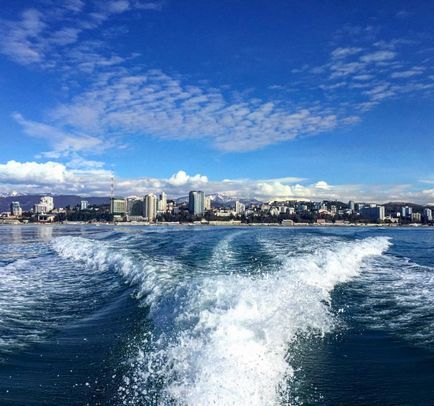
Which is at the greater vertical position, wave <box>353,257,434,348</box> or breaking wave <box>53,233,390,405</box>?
breaking wave <box>53,233,390,405</box>

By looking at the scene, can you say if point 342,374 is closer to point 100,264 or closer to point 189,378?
point 189,378

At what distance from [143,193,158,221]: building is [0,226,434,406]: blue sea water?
155m

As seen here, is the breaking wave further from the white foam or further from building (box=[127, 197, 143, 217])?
building (box=[127, 197, 143, 217])

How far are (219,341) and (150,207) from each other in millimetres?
168079

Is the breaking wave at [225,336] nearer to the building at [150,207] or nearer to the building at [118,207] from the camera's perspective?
the building at [150,207]

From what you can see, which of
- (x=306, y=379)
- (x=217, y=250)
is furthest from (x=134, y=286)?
(x=217, y=250)

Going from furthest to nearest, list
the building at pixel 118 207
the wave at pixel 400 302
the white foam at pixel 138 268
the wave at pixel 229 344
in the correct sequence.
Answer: the building at pixel 118 207 < the white foam at pixel 138 268 < the wave at pixel 400 302 < the wave at pixel 229 344

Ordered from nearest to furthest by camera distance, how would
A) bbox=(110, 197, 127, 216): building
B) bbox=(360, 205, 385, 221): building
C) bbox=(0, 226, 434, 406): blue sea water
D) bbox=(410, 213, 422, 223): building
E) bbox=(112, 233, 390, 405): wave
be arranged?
bbox=(112, 233, 390, 405): wave
bbox=(0, 226, 434, 406): blue sea water
bbox=(360, 205, 385, 221): building
bbox=(410, 213, 422, 223): building
bbox=(110, 197, 127, 216): building

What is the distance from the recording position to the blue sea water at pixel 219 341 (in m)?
6.39

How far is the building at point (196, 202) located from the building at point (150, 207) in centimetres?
1434

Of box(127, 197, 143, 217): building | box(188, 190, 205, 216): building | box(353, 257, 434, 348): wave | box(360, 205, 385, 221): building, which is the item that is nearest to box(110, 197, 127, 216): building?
box(127, 197, 143, 217): building

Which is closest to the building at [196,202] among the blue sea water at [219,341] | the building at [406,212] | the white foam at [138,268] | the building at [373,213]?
the building at [373,213]

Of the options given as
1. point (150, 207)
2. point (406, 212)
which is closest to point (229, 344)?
point (150, 207)

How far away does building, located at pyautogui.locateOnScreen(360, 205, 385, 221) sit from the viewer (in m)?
166
